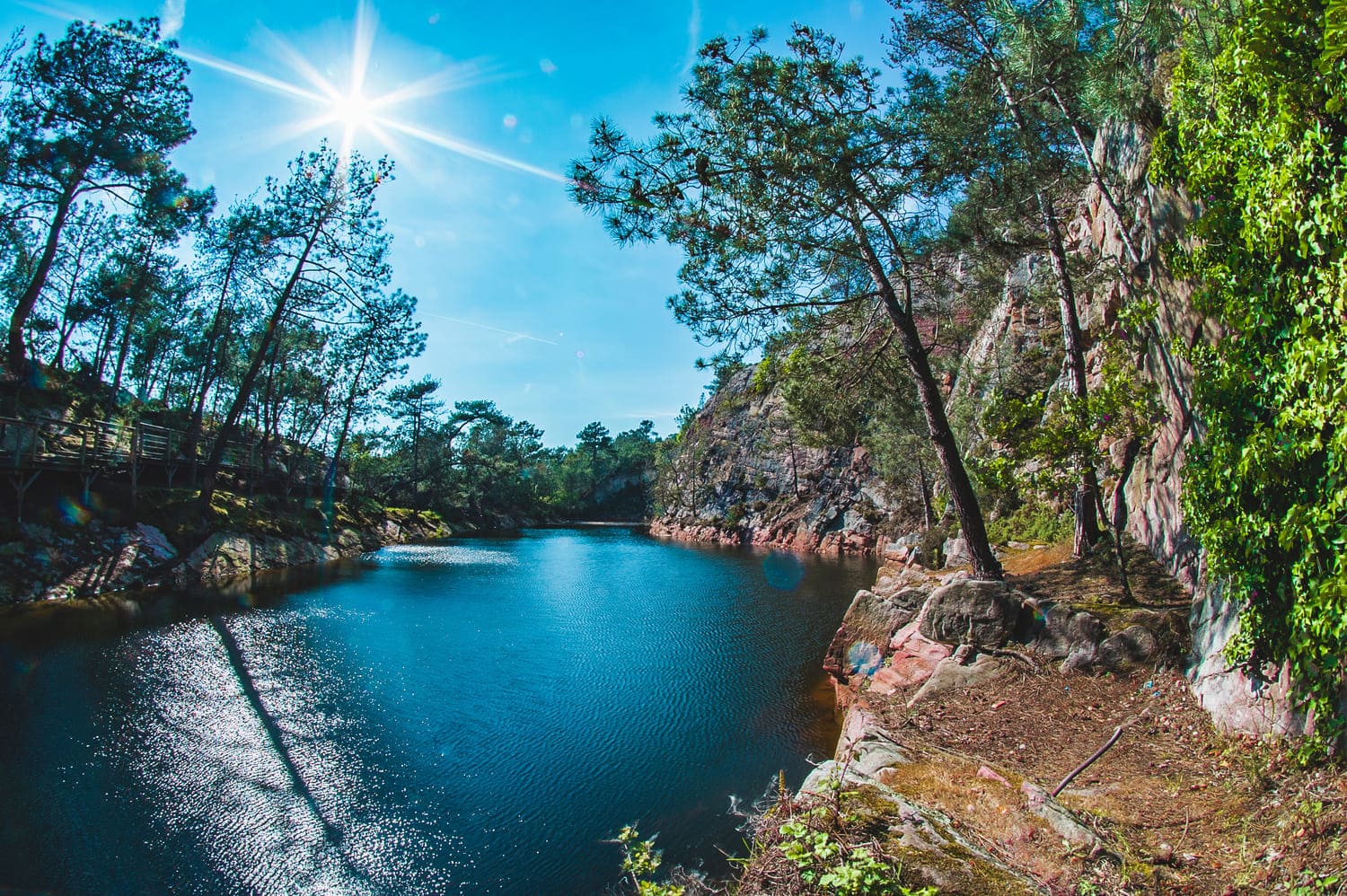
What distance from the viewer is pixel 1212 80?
15.2ft

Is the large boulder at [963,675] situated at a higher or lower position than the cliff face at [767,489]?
lower

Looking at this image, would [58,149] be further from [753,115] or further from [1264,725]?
[1264,725]

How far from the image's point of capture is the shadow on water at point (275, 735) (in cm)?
549

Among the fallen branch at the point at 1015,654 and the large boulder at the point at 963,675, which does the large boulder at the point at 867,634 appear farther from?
the fallen branch at the point at 1015,654

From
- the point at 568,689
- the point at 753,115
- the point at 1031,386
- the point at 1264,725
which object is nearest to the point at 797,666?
the point at 568,689

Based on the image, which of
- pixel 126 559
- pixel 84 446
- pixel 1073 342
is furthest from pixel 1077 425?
pixel 84 446

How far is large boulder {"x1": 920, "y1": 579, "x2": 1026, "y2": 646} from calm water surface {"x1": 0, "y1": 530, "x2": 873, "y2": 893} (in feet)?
6.94

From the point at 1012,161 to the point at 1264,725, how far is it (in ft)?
27.1

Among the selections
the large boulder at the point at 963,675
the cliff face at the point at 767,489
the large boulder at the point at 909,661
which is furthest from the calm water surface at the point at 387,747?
the cliff face at the point at 767,489

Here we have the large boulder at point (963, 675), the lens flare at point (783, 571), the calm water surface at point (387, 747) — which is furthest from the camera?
the lens flare at point (783, 571)

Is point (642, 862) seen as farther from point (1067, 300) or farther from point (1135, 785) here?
point (1067, 300)

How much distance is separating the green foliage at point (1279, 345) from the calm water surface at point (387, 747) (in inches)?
182

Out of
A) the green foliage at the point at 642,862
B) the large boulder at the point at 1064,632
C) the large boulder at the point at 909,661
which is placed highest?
the large boulder at the point at 1064,632

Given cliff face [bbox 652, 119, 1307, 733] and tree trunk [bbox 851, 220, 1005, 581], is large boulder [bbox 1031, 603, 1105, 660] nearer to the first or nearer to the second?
cliff face [bbox 652, 119, 1307, 733]
